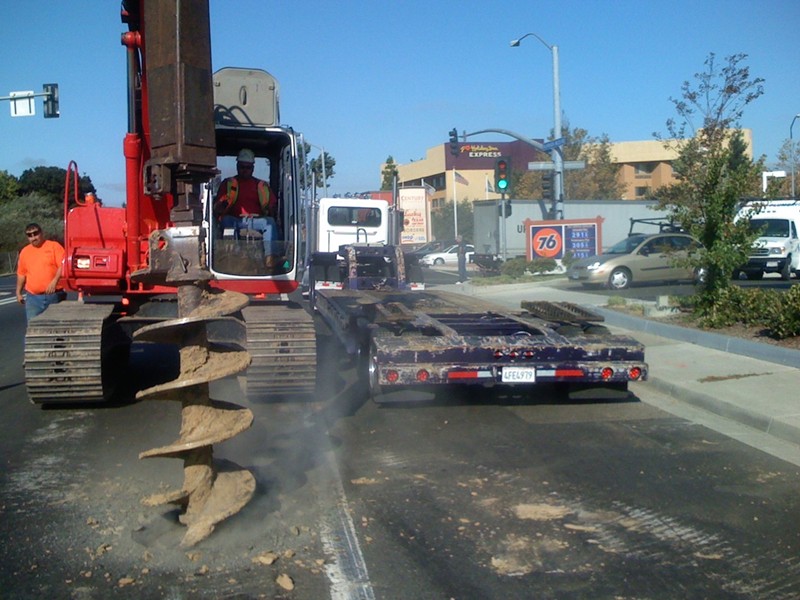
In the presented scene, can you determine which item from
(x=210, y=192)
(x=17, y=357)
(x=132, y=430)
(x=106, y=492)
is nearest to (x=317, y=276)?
(x=17, y=357)

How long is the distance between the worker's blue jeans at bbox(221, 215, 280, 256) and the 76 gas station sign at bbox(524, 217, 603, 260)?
1966 cm

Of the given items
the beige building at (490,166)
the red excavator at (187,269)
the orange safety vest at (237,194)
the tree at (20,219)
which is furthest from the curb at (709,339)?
the beige building at (490,166)

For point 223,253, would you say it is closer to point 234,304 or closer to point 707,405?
point 234,304

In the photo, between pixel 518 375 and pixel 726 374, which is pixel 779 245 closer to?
pixel 726 374

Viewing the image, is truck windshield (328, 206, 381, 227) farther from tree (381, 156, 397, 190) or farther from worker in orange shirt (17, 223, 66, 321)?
tree (381, 156, 397, 190)

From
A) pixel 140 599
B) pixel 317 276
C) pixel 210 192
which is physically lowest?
pixel 140 599

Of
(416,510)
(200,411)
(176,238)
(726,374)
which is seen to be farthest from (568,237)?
(200,411)

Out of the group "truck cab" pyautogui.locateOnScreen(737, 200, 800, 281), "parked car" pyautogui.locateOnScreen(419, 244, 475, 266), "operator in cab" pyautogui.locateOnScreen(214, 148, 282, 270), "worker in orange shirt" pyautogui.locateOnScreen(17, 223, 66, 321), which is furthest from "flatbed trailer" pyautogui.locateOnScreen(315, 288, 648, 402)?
"parked car" pyautogui.locateOnScreen(419, 244, 475, 266)

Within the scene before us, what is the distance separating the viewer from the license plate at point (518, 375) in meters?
8.17

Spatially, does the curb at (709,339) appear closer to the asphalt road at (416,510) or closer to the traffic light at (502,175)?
the asphalt road at (416,510)

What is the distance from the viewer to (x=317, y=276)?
58.8ft

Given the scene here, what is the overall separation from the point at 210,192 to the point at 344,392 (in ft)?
9.03

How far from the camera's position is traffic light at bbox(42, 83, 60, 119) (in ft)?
88.7

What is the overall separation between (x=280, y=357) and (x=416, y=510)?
3212 millimetres
